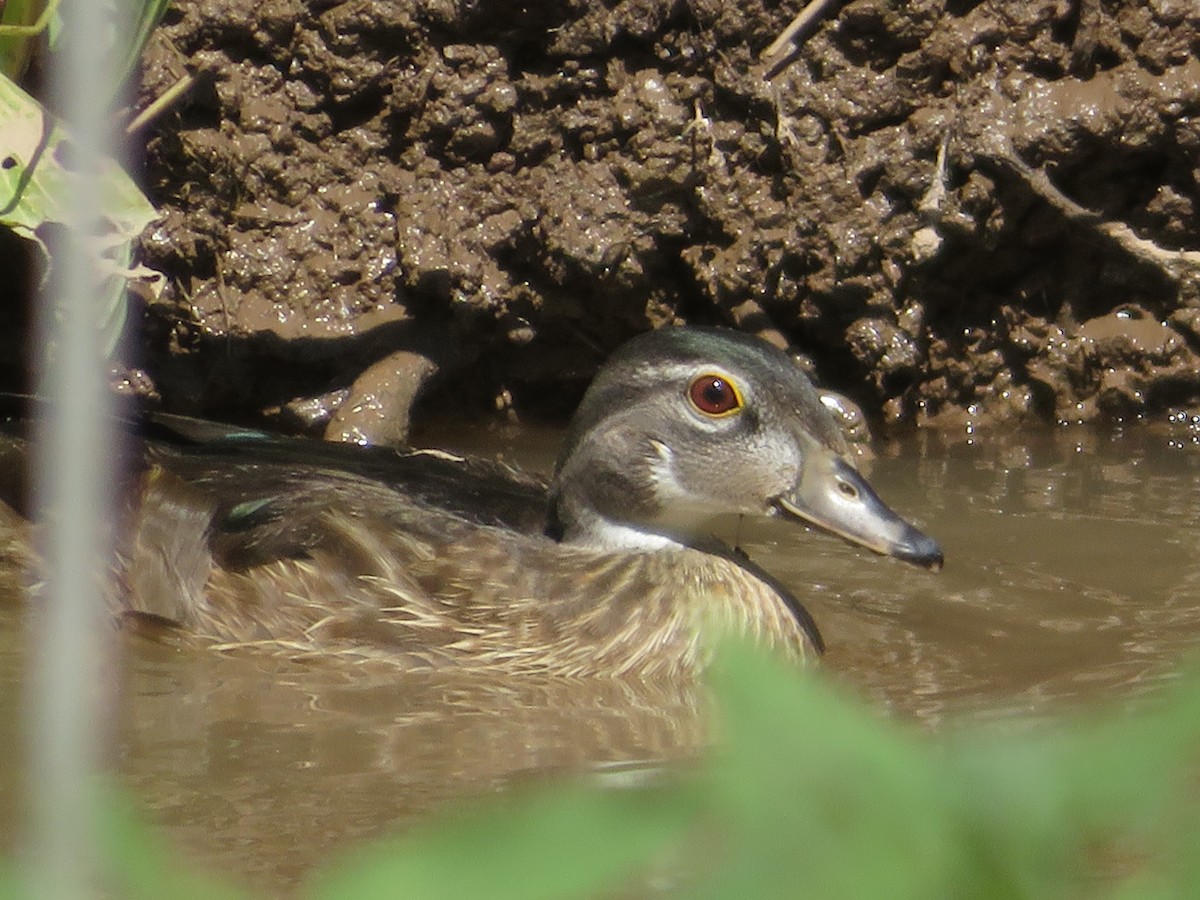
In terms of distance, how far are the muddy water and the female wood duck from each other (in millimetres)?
129

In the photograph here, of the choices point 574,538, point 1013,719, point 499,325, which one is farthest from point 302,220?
point 1013,719

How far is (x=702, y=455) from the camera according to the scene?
4492 millimetres

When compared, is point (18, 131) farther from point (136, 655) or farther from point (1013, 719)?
point (1013, 719)

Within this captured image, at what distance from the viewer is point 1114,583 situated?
5035 millimetres

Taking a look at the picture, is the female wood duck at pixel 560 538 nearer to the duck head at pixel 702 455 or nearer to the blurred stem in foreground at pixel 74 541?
the duck head at pixel 702 455

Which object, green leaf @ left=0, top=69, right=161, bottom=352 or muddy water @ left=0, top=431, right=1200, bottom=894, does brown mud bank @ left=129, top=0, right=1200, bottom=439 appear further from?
green leaf @ left=0, top=69, right=161, bottom=352

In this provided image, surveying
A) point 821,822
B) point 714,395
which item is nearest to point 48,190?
point 714,395

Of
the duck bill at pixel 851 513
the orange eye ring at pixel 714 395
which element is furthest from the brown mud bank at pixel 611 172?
the duck bill at pixel 851 513

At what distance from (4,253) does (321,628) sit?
258cm

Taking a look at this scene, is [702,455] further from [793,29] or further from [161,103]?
[161,103]

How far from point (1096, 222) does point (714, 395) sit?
270cm

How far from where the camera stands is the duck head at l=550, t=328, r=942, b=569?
4285 millimetres

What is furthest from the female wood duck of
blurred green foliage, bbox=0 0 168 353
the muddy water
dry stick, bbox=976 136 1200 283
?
dry stick, bbox=976 136 1200 283

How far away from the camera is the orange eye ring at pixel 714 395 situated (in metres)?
4.45
